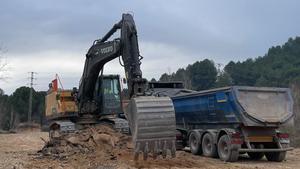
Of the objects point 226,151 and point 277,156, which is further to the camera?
point 277,156

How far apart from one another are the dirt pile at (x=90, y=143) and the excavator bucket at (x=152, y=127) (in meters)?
2.78

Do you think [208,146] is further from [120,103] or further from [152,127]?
[152,127]

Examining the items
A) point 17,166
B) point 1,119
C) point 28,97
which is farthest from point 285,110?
point 28,97

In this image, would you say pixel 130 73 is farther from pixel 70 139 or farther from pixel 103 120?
pixel 103 120

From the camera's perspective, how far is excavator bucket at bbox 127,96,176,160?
12.5m

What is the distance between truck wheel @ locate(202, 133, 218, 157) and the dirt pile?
11.8 feet

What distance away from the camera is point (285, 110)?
689 inches

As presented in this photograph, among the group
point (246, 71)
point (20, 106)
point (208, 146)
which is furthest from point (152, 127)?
point (20, 106)

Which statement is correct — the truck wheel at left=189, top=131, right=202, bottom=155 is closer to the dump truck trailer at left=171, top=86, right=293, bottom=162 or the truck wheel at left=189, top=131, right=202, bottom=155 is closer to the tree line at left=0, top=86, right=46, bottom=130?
the dump truck trailer at left=171, top=86, right=293, bottom=162

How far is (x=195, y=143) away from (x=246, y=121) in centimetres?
360

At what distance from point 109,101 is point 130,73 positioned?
4.57 m

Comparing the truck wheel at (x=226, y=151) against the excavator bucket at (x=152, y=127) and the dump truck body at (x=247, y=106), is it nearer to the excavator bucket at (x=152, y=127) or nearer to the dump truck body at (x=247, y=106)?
the dump truck body at (x=247, y=106)

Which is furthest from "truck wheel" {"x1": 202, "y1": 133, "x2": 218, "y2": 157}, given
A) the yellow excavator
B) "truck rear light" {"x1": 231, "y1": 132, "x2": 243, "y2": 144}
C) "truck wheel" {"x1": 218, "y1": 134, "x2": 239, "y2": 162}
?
the yellow excavator

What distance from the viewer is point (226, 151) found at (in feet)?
56.2
